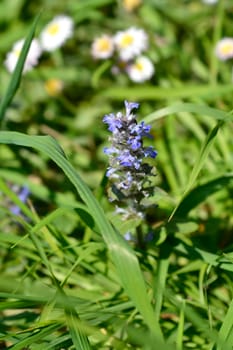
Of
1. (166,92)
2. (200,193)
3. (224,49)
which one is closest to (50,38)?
(166,92)

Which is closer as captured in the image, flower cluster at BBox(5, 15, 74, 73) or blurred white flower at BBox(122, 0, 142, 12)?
flower cluster at BBox(5, 15, 74, 73)

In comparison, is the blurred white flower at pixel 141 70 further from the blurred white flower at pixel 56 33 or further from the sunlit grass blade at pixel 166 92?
the blurred white flower at pixel 56 33

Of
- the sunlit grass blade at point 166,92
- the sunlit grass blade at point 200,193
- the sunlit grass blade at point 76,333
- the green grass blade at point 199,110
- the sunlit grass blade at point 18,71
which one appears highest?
the sunlit grass blade at point 166,92

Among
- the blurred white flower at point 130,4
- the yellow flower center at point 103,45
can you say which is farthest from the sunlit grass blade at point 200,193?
the blurred white flower at point 130,4

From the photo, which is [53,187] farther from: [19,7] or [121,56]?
[19,7]

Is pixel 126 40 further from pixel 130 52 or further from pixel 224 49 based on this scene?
pixel 224 49

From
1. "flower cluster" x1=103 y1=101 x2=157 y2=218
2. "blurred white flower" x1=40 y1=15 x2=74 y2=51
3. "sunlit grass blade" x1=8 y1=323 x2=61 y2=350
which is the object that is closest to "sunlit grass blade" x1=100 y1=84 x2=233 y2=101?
"blurred white flower" x1=40 y1=15 x2=74 y2=51

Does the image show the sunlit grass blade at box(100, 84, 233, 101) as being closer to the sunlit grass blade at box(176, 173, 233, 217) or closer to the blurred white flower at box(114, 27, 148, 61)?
the blurred white flower at box(114, 27, 148, 61)
